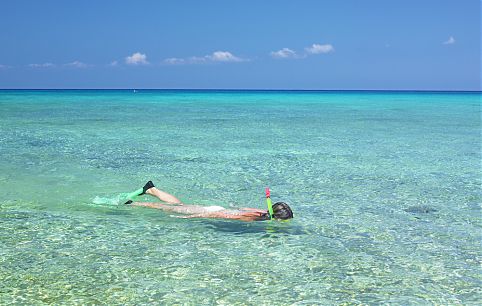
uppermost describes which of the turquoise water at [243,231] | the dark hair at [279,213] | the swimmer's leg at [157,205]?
the dark hair at [279,213]

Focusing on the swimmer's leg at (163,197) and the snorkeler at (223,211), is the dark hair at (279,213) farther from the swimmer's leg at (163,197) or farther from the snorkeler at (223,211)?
the swimmer's leg at (163,197)

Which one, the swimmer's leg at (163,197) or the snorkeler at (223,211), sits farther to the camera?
the swimmer's leg at (163,197)

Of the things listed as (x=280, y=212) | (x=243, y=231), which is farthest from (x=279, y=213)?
(x=243, y=231)

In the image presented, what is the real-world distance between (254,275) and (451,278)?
80.1 inches

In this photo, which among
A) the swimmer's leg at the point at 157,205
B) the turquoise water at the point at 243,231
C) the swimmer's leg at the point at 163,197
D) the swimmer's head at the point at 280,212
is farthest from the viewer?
the swimmer's leg at the point at 163,197

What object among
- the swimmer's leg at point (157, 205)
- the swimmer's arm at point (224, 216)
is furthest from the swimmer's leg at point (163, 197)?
the swimmer's arm at point (224, 216)

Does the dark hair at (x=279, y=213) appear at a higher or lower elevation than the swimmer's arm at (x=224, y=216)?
higher

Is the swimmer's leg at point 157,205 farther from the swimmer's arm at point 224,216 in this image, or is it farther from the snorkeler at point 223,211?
the swimmer's arm at point 224,216

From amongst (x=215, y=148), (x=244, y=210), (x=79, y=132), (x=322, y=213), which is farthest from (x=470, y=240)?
(x=79, y=132)

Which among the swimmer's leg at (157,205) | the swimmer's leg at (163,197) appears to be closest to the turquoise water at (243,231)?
the swimmer's leg at (157,205)

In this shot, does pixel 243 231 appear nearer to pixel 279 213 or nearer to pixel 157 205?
pixel 279 213

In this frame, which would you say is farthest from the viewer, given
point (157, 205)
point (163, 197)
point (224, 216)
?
point (163, 197)

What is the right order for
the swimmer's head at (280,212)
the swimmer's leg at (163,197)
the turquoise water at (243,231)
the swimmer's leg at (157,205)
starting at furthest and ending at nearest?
the swimmer's leg at (163,197) → the swimmer's leg at (157,205) → the swimmer's head at (280,212) → the turquoise water at (243,231)

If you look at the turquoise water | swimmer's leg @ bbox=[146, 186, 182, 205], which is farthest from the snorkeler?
the turquoise water
